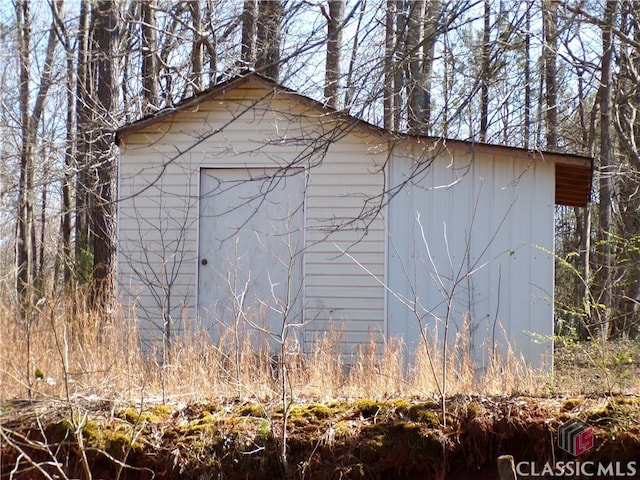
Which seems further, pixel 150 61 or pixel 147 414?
pixel 150 61

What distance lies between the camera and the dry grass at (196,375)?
221 inches

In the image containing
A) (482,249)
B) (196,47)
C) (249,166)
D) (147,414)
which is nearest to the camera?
(147,414)

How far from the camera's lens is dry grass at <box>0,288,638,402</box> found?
5609mm

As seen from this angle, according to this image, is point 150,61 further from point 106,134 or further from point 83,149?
point 106,134

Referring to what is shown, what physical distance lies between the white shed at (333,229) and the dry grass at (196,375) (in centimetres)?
188

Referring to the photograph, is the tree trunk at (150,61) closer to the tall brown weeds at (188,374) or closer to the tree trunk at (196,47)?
the tree trunk at (196,47)

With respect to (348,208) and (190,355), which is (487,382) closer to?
(190,355)

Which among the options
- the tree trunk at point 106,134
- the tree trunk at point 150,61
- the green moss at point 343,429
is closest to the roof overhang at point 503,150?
the tree trunk at point 106,134

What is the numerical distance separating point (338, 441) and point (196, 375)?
1.57 meters

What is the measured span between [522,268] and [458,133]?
9.02 m

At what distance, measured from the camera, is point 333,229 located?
8703mm

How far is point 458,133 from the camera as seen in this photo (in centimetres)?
1728

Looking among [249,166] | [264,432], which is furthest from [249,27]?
[264,432]

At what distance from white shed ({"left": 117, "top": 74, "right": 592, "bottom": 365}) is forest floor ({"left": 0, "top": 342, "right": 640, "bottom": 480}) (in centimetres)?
351
